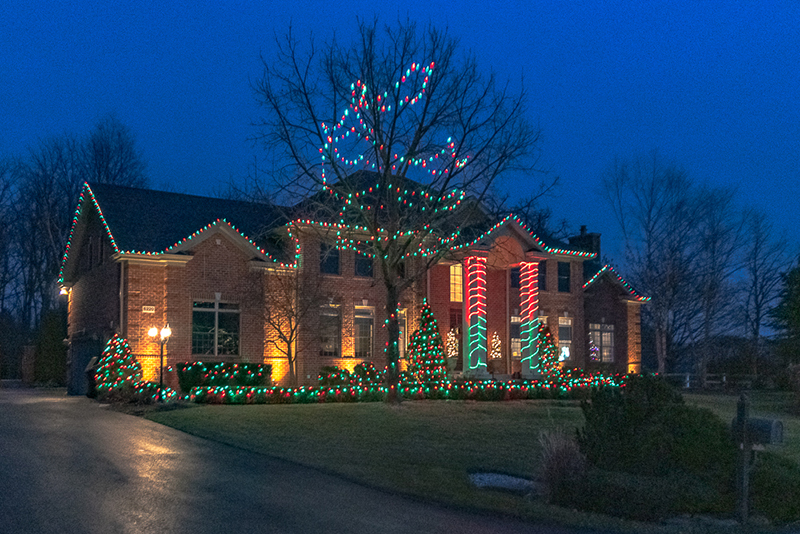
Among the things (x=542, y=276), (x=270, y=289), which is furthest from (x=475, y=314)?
(x=270, y=289)

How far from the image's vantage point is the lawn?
905 centimetres

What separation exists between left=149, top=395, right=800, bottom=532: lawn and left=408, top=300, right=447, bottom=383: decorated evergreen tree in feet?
8.51

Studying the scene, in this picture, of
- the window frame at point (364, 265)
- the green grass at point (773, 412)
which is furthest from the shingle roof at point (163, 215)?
the green grass at point (773, 412)

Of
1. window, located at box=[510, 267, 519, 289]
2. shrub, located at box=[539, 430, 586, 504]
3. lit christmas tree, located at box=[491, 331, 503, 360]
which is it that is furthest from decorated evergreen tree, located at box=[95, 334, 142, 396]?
shrub, located at box=[539, 430, 586, 504]

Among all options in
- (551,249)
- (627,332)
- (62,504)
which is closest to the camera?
(62,504)

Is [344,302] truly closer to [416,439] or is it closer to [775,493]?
[416,439]

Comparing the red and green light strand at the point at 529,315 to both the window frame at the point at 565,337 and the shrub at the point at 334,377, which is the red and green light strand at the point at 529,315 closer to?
the window frame at the point at 565,337

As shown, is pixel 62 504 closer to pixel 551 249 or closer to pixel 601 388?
pixel 601 388

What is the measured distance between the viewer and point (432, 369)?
2442 cm

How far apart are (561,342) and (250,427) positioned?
1996 centimetres

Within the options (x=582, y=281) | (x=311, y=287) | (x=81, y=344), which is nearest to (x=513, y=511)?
(x=311, y=287)

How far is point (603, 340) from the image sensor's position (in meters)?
34.6

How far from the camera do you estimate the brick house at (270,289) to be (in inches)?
974

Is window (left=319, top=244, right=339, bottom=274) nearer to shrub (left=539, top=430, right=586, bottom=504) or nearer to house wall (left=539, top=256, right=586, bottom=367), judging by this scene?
house wall (left=539, top=256, right=586, bottom=367)
